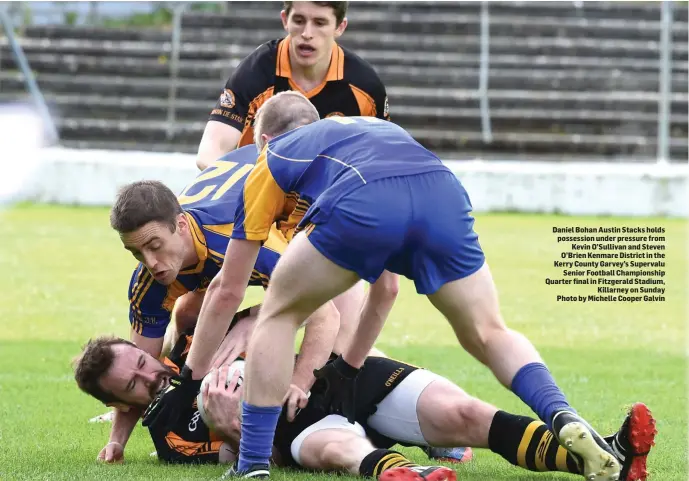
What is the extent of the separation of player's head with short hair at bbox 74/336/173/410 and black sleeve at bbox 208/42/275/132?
75.9 inches

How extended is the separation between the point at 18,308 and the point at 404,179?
262 inches

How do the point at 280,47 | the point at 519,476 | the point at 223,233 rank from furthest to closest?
the point at 280,47 < the point at 223,233 < the point at 519,476

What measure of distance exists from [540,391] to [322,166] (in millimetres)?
1105

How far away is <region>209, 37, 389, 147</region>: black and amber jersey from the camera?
6.69 meters

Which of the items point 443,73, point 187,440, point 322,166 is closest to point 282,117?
point 322,166

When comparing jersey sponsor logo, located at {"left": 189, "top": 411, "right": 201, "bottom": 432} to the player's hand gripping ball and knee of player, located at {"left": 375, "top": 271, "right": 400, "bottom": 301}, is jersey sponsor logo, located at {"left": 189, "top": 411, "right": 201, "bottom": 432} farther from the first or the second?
knee of player, located at {"left": 375, "top": 271, "right": 400, "bottom": 301}

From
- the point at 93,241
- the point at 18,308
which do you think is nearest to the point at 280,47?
the point at 18,308

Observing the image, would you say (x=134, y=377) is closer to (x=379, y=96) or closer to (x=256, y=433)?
(x=256, y=433)

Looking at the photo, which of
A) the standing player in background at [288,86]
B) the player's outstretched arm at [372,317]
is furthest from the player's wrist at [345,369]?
the standing player in background at [288,86]

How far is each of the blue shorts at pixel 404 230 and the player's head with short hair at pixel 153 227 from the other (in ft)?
3.30

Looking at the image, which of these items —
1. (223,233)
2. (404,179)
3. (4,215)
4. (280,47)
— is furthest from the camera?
(4,215)

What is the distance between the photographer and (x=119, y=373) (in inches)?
198

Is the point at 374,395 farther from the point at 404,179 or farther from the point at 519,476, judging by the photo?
the point at 404,179

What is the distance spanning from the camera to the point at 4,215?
1683 centimetres
